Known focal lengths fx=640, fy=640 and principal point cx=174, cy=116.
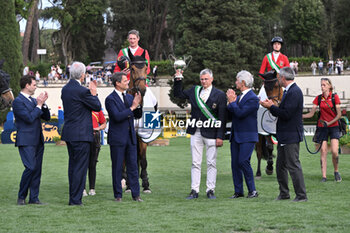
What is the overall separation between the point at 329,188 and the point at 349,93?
44.5 metres

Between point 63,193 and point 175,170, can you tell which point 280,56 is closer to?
point 175,170

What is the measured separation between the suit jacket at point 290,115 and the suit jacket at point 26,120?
351 cm

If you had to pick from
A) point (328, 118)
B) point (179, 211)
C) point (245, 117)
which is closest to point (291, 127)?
point (245, 117)

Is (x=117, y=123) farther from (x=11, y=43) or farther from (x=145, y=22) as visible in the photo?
(x=145, y=22)

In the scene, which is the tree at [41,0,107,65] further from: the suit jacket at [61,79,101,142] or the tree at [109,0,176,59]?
the suit jacket at [61,79,101,142]

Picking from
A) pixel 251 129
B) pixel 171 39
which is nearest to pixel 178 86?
pixel 251 129

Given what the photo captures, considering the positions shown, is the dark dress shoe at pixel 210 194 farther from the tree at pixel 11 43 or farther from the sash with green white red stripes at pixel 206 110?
the tree at pixel 11 43

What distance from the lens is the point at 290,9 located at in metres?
71.5

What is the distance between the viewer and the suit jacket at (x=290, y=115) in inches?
370

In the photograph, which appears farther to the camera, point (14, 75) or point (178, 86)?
point (14, 75)

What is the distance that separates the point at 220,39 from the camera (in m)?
44.5

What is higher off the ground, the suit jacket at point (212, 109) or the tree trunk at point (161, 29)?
the tree trunk at point (161, 29)

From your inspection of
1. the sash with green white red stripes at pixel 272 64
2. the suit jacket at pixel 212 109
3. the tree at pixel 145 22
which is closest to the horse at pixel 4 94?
the suit jacket at pixel 212 109

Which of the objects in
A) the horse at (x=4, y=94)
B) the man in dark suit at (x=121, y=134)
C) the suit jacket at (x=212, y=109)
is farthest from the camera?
the horse at (x=4, y=94)
